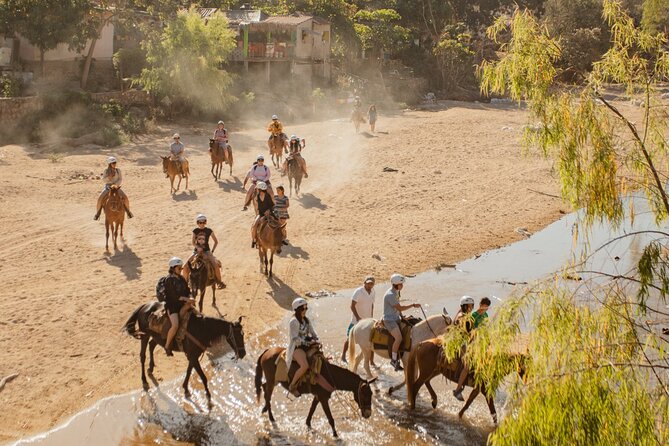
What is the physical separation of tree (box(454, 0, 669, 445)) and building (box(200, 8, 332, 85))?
43.3 metres

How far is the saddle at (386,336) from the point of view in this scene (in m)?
13.3

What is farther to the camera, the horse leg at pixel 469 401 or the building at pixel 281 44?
the building at pixel 281 44

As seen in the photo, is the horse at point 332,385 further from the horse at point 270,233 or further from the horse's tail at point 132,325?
the horse at point 270,233

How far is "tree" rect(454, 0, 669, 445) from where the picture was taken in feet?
23.2

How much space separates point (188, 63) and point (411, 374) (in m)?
31.8

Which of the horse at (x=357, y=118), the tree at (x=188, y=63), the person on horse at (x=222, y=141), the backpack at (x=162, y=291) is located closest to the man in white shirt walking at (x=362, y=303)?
the backpack at (x=162, y=291)

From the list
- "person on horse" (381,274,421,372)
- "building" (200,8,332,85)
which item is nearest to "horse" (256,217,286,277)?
"person on horse" (381,274,421,372)

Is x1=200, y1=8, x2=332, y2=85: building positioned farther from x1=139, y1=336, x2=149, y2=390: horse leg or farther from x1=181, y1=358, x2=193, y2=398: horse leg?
x1=181, y1=358, x2=193, y2=398: horse leg

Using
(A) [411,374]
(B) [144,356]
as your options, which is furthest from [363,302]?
(B) [144,356]

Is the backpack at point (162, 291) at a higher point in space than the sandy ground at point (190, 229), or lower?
higher

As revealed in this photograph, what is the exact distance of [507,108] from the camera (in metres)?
55.6

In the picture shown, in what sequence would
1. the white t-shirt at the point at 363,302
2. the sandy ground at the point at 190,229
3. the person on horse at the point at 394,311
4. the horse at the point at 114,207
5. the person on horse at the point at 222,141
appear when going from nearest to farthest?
the person on horse at the point at 394,311 → the white t-shirt at the point at 363,302 → the sandy ground at the point at 190,229 → the horse at the point at 114,207 → the person on horse at the point at 222,141

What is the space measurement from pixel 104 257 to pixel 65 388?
712 cm

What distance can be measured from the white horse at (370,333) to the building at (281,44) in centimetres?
3951
